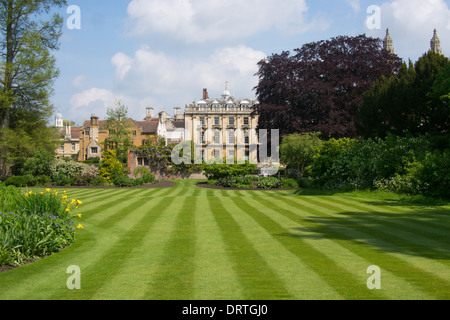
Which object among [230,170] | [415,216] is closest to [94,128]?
[230,170]

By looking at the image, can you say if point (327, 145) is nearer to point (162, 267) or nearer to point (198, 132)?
point (162, 267)

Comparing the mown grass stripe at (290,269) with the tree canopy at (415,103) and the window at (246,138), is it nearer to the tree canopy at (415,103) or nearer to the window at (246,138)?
the tree canopy at (415,103)

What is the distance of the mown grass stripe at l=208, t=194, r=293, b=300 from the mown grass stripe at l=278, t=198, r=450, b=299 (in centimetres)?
211

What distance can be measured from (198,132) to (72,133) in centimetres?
2753

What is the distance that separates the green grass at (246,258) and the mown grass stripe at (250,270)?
0.06 ft

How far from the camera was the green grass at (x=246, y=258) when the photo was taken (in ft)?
19.9

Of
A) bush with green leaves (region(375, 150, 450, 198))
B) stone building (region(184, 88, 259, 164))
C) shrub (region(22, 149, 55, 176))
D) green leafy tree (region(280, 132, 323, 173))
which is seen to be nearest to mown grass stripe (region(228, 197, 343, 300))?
bush with green leaves (region(375, 150, 450, 198))

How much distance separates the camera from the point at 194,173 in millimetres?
51500

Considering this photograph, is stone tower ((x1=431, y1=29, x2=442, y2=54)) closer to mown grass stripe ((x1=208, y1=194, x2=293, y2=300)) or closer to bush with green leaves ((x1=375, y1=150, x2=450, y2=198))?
bush with green leaves ((x1=375, y1=150, x2=450, y2=198))

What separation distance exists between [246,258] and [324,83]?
1257 inches

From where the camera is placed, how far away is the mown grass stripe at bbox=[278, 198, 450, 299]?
247 inches

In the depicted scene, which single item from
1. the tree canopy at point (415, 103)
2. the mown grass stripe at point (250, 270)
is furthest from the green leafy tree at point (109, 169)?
the mown grass stripe at point (250, 270)

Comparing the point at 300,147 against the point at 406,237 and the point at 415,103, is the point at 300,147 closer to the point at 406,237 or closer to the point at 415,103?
the point at 415,103
